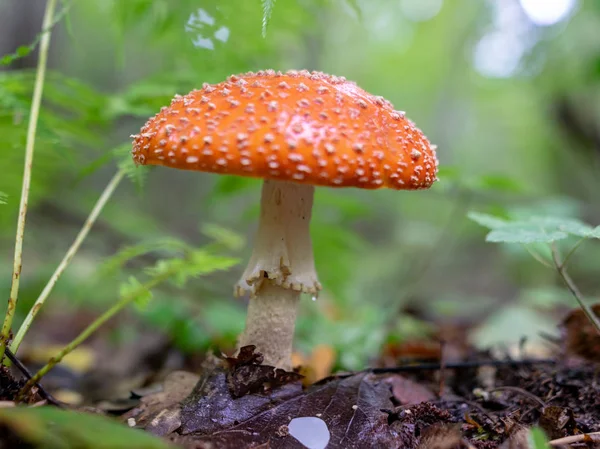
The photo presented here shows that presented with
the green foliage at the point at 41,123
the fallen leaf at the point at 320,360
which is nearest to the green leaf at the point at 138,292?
the green foliage at the point at 41,123

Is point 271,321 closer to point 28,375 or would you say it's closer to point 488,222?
point 28,375

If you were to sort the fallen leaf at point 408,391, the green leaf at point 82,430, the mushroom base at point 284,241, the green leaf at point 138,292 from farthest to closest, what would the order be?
the fallen leaf at point 408,391
the mushroom base at point 284,241
the green leaf at point 138,292
the green leaf at point 82,430

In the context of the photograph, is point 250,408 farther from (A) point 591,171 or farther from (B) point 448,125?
(B) point 448,125

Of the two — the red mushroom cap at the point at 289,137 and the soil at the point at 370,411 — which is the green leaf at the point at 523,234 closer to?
the red mushroom cap at the point at 289,137

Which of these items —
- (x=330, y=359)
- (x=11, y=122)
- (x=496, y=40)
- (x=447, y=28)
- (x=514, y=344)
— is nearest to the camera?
(x=11, y=122)

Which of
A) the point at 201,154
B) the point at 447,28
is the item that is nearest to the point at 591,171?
the point at 201,154

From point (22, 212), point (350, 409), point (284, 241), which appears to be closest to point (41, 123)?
point (22, 212)

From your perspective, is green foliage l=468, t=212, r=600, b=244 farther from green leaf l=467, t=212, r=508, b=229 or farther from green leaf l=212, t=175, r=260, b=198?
green leaf l=212, t=175, r=260, b=198

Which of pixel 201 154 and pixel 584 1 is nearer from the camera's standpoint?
pixel 201 154
